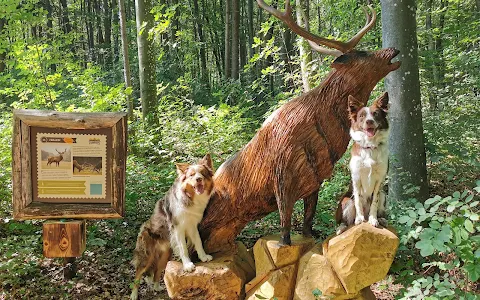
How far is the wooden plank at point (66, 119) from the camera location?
12.9 ft

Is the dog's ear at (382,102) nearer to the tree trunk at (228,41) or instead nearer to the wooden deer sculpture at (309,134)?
the wooden deer sculpture at (309,134)

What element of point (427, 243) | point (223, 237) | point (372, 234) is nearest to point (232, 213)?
point (223, 237)

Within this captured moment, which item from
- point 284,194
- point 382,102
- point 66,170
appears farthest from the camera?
point 66,170

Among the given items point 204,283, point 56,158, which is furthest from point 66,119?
point 204,283

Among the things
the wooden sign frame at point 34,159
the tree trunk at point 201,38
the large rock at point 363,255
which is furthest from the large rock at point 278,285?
the tree trunk at point 201,38

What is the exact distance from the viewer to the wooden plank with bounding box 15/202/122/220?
3.94 meters

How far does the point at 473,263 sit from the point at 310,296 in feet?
4.26

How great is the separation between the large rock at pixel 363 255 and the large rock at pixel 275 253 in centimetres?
47

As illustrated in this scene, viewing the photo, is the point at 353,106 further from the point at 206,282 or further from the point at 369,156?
the point at 206,282

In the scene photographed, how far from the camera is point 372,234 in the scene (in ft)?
9.80

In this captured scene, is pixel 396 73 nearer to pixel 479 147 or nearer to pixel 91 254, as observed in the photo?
pixel 479 147

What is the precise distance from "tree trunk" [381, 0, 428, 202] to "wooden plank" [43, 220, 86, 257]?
3.93 metres

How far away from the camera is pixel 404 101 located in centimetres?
483

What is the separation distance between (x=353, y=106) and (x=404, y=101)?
2126 mm
